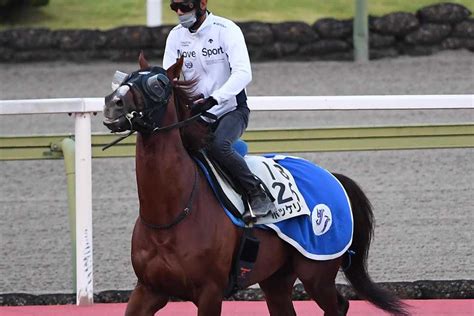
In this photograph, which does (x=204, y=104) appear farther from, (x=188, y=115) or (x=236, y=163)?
(x=236, y=163)

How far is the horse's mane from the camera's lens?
5316 millimetres

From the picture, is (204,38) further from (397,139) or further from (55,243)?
(55,243)

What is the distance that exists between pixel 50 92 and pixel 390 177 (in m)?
5.05

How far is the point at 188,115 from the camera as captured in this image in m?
5.34

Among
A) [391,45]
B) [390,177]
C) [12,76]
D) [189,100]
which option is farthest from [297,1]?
[189,100]

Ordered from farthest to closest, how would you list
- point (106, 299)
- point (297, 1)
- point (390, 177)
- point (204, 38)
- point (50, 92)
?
point (297, 1) < point (50, 92) < point (390, 177) < point (106, 299) < point (204, 38)

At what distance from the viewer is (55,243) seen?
8.61 metres

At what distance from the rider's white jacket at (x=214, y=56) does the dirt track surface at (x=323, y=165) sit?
237 centimetres

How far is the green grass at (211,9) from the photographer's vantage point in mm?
16719

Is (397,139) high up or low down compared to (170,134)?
down

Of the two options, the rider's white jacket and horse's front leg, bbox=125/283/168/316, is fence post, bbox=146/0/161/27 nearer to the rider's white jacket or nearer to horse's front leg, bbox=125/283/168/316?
the rider's white jacket

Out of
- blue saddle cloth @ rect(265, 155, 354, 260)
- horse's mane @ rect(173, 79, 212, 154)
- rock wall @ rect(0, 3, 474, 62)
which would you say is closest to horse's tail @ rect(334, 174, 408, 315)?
blue saddle cloth @ rect(265, 155, 354, 260)

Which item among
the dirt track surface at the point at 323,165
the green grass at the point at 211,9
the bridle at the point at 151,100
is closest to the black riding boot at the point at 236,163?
the bridle at the point at 151,100

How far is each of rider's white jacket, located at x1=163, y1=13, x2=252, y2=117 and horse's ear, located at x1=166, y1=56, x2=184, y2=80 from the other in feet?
0.84
